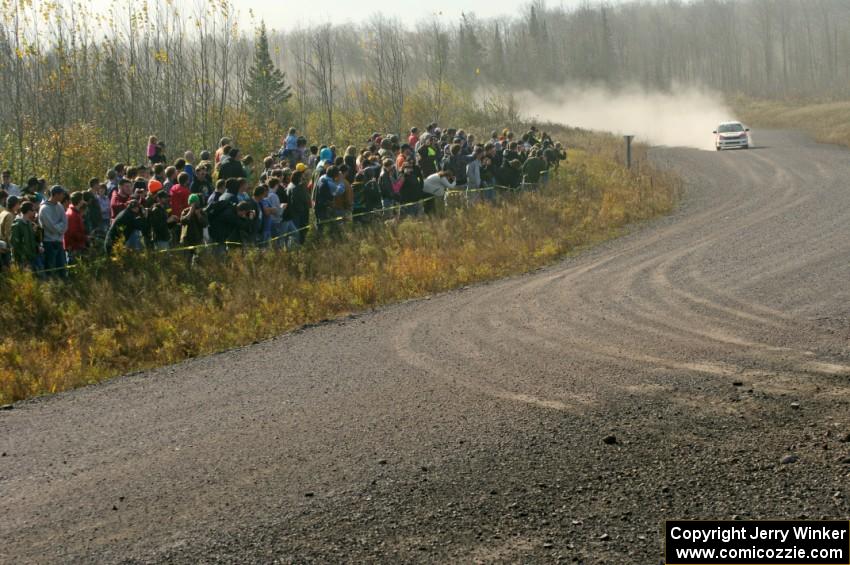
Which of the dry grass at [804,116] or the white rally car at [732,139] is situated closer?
the white rally car at [732,139]

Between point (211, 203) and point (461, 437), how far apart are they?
34.1 ft

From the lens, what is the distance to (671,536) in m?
6.50

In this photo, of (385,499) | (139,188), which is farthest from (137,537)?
(139,188)

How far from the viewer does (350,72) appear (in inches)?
5477

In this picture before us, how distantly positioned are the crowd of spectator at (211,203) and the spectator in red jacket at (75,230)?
0.02 meters

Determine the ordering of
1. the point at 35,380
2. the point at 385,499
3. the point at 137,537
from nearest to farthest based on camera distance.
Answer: the point at 137,537
the point at 385,499
the point at 35,380

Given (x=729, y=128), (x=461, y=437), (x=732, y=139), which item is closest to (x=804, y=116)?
(x=729, y=128)

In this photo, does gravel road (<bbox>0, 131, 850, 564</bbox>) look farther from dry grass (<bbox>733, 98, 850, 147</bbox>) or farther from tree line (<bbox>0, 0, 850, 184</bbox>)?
dry grass (<bbox>733, 98, 850, 147</bbox>)

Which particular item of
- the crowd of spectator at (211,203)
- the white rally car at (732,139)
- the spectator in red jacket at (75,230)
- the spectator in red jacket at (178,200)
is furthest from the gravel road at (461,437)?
the white rally car at (732,139)

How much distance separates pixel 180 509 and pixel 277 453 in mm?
1367

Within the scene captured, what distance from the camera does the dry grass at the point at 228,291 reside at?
14211 millimetres

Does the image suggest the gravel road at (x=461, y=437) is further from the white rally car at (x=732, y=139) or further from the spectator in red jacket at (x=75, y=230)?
the white rally car at (x=732, y=139)

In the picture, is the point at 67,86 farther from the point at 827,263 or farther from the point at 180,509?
the point at 180,509

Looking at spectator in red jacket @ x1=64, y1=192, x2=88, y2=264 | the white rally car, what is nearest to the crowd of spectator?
spectator in red jacket @ x1=64, y1=192, x2=88, y2=264
